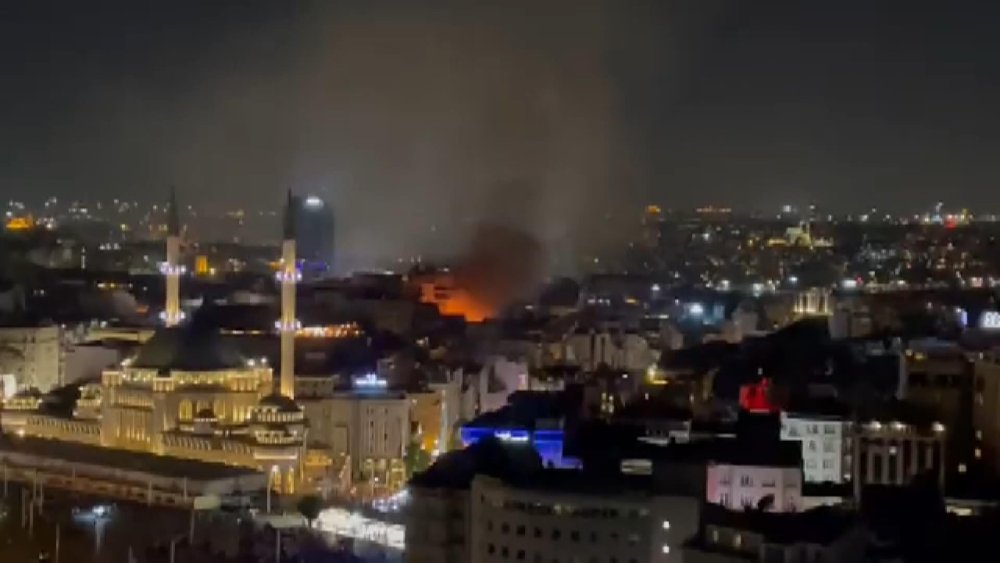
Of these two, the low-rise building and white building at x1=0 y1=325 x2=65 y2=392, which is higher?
white building at x1=0 y1=325 x2=65 y2=392

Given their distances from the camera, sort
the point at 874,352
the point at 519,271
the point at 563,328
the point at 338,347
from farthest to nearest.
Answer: the point at 519,271, the point at 563,328, the point at 338,347, the point at 874,352

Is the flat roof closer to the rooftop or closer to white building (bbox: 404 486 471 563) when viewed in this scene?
white building (bbox: 404 486 471 563)

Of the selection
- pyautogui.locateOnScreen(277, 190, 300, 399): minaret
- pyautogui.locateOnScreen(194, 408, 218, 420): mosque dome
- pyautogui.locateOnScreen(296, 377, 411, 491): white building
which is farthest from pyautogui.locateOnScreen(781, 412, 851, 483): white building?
pyautogui.locateOnScreen(194, 408, 218, 420): mosque dome

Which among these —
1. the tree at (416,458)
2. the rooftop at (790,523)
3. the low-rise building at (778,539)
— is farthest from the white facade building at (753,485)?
the tree at (416,458)

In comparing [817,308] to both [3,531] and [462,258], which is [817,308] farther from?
[3,531]

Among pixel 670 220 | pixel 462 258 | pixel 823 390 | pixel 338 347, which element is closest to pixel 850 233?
pixel 670 220

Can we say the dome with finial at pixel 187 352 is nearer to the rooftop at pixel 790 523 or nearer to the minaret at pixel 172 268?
the minaret at pixel 172 268
